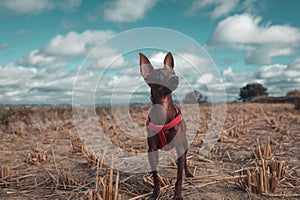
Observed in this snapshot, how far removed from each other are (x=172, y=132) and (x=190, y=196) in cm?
98

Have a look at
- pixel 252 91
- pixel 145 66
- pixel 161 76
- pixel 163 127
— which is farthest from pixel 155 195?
pixel 252 91

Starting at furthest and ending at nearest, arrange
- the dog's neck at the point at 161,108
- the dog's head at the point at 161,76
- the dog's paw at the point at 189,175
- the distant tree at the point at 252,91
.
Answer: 1. the distant tree at the point at 252,91
2. the dog's paw at the point at 189,175
3. the dog's neck at the point at 161,108
4. the dog's head at the point at 161,76

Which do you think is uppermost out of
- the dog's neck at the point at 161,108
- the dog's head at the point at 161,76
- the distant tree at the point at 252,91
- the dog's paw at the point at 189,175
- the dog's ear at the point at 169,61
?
the distant tree at the point at 252,91

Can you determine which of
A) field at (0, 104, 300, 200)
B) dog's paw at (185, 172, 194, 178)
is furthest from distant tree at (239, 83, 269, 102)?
dog's paw at (185, 172, 194, 178)

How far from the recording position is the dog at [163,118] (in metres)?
3.89

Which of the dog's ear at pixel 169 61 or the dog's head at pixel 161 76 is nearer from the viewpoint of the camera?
the dog's head at pixel 161 76

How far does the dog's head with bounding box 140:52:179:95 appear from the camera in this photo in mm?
3798

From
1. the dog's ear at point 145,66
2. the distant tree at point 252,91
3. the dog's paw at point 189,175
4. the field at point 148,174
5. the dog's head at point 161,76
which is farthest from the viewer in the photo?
the distant tree at point 252,91

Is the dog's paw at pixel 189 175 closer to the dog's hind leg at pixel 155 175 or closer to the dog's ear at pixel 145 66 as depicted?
the dog's hind leg at pixel 155 175

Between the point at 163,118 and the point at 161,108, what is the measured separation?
0.14m

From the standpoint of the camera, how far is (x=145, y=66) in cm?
409

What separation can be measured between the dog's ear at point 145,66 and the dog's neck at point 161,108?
284 mm

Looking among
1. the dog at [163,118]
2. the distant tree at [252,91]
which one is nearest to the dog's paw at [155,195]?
the dog at [163,118]

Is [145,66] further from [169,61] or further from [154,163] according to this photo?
[154,163]
